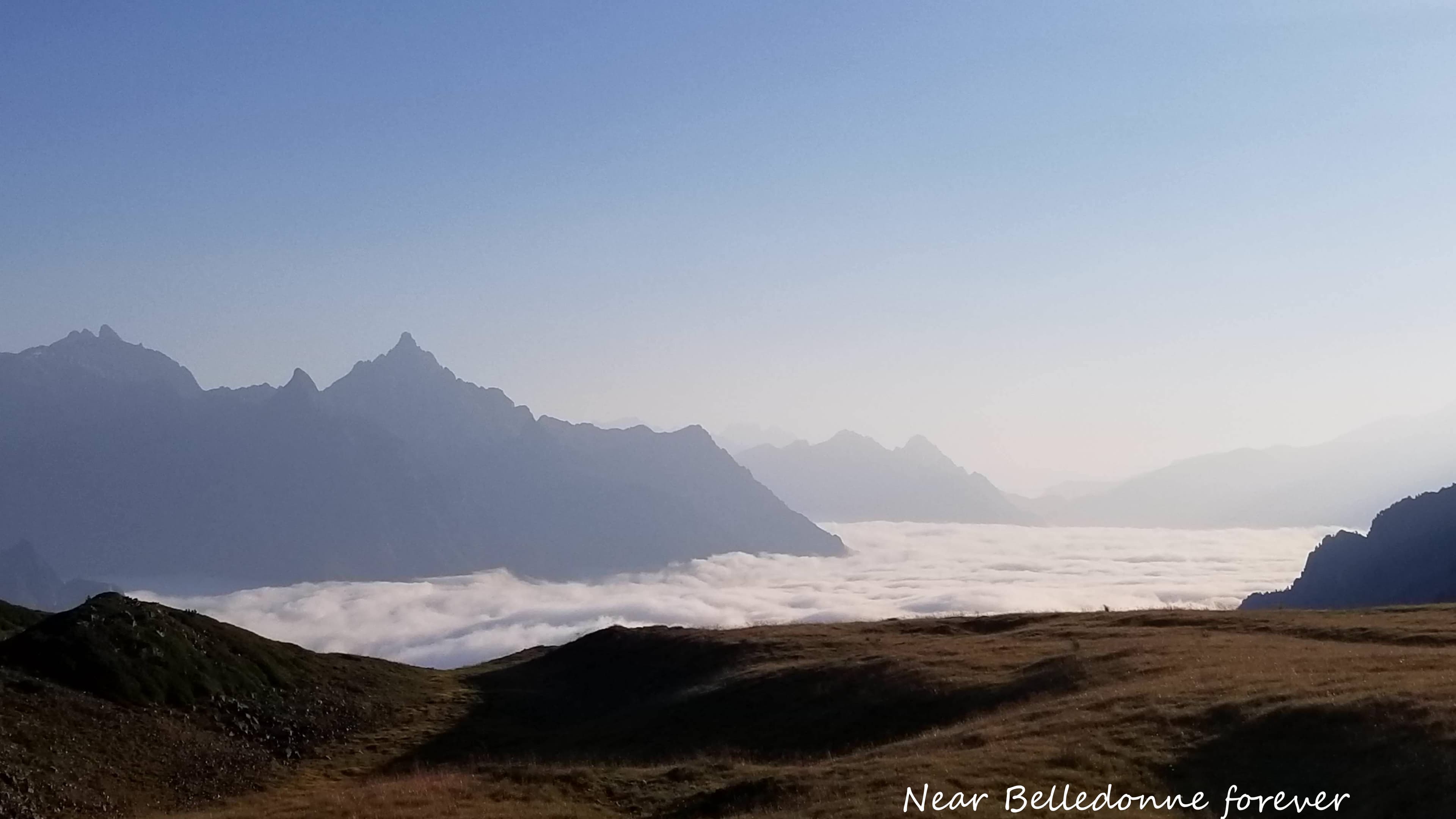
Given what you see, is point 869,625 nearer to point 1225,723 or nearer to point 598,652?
point 598,652

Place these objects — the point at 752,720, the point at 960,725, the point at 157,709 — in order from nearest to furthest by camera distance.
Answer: the point at 960,725 → the point at 752,720 → the point at 157,709

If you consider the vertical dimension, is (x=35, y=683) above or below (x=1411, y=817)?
above

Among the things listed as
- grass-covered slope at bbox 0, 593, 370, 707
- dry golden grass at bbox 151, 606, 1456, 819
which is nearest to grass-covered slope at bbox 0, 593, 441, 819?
grass-covered slope at bbox 0, 593, 370, 707

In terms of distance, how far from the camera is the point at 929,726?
4162 centimetres

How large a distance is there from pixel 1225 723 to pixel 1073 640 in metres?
26.9

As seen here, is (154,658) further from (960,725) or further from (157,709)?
(960,725)

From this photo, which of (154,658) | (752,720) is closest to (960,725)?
(752,720)

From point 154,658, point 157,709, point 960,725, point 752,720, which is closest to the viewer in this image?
point 960,725

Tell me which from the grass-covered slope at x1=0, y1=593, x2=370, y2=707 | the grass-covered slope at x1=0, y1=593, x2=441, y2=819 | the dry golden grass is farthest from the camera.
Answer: the grass-covered slope at x1=0, y1=593, x2=370, y2=707

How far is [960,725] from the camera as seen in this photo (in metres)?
38.6

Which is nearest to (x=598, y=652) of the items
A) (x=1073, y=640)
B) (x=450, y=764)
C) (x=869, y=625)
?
(x=869, y=625)

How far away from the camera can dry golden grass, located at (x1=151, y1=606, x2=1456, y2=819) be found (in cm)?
2652

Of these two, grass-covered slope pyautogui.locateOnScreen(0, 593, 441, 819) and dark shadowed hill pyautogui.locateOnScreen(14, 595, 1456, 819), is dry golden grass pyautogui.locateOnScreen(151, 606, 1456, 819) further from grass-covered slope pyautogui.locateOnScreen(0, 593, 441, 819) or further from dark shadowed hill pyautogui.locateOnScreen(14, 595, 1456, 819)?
grass-covered slope pyautogui.locateOnScreen(0, 593, 441, 819)

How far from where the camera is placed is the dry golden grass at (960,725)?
26516 mm
